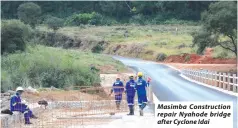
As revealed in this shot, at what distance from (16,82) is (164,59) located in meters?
46.4

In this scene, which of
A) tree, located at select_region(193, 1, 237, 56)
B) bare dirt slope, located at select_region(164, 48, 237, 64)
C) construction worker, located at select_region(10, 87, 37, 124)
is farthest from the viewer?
bare dirt slope, located at select_region(164, 48, 237, 64)

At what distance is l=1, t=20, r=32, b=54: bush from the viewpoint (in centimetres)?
4037

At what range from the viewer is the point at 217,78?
113 feet

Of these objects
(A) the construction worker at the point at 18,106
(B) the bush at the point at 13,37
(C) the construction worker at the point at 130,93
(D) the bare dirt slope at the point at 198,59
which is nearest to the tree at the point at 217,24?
(D) the bare dirt slope at the point at 198,59

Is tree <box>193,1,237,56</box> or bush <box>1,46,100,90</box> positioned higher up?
tree <box>193,1,237,56</box>

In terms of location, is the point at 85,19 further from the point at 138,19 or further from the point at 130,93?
the point at 130,93

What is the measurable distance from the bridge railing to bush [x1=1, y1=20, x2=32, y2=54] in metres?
13.2

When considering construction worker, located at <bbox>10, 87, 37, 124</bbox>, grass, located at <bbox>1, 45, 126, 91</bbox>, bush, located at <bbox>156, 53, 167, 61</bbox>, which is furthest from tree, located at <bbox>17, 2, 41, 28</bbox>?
construction worker, located at <bbox>10, 87, 37, 124</bbox>

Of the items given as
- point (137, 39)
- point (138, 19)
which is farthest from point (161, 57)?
point (138, 19)

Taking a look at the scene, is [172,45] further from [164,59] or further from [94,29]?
[94,29]

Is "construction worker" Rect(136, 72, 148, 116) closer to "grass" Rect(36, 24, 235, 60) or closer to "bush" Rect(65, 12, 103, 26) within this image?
"grass" Rect(36, 24, 235, 60)

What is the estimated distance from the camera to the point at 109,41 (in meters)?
95.6

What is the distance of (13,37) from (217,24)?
2319 centimetres

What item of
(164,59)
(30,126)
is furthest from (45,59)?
(164,59)
